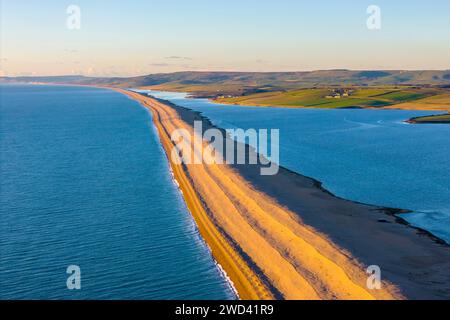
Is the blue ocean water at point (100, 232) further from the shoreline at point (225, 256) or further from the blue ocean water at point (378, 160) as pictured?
the blue ocean water at point (378, 160)

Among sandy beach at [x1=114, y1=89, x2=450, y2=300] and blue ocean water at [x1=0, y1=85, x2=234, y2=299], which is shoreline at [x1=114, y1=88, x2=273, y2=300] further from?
blue ocean water at [x1=0, y1=85, x2=234, y2=299]

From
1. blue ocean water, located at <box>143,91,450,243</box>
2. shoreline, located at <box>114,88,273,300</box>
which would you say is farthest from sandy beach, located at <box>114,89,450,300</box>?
blue ocean water, located at <box>143,91,450,243</box>

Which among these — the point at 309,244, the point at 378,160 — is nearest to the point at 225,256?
the point at 309,244

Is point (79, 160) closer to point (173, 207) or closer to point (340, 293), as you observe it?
point (173, 207)

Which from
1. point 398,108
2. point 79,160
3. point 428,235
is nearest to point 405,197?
point 428,235

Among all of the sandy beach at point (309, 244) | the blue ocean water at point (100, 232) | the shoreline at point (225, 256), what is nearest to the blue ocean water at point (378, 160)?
the sandy beach at point (309, 244)

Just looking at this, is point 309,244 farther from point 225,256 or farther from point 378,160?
→ point 378,160
